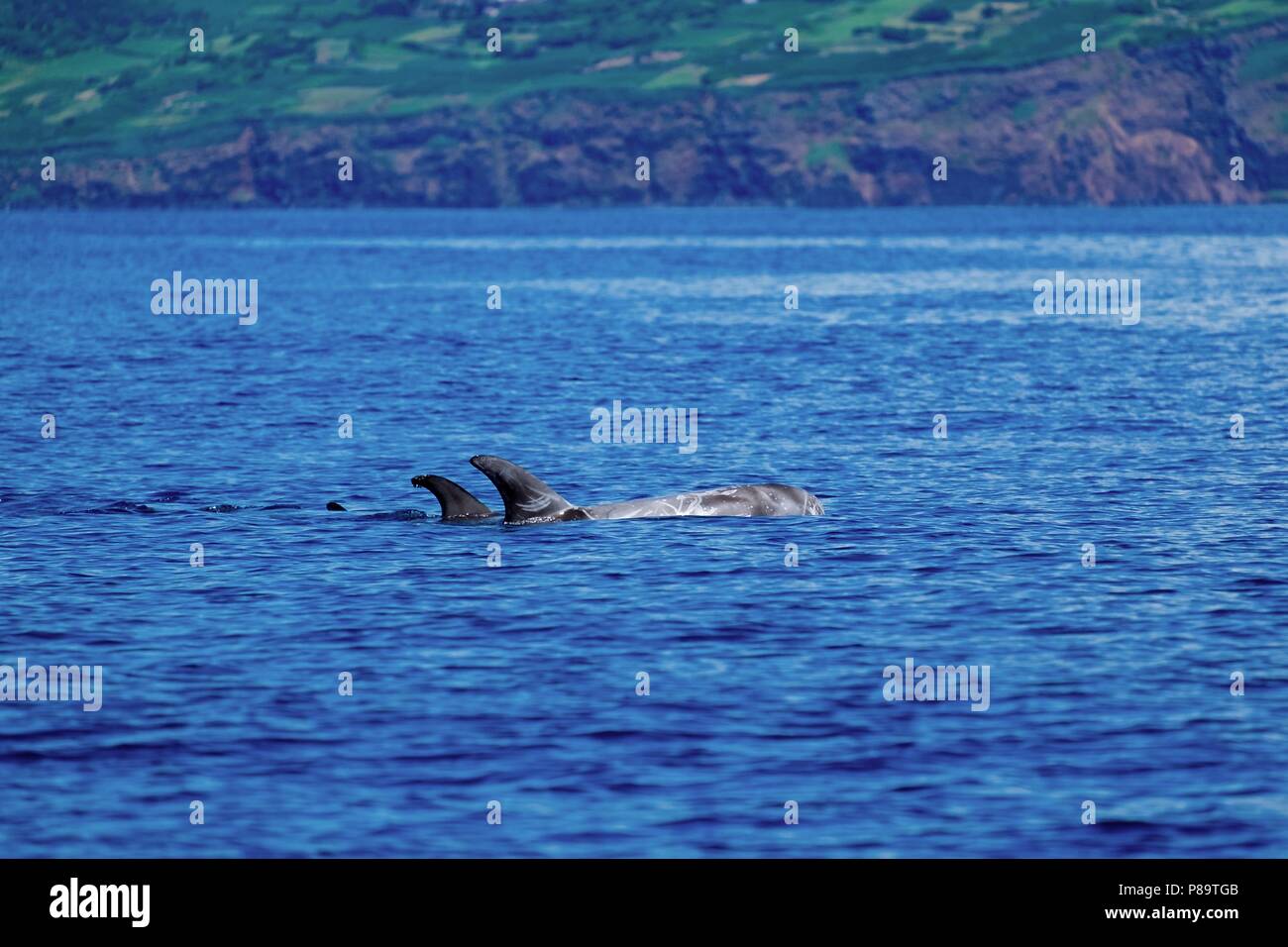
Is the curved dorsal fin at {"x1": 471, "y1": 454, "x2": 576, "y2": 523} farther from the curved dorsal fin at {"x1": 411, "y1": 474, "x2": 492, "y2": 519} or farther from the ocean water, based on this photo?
the curved dorsal fin at {"x1": 411, "y1": 474, "x2": 492, "y2": 519}

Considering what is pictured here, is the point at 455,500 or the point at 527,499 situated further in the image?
the point at 455,500

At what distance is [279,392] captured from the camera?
6312 centimetres

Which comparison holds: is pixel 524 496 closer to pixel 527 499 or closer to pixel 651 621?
pixel 527 499

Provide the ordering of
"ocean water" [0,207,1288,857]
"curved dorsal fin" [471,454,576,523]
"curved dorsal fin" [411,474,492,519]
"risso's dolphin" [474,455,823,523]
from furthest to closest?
"curved dorsal fin" [411,474,492,519]
"risso's dolphin" [474,455,823,523]
"curved dorsal fin" [471,454,576,523]
"ocean water" [0,207,1288,857]

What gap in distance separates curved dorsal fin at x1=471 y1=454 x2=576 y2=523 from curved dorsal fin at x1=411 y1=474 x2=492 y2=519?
3.50ft

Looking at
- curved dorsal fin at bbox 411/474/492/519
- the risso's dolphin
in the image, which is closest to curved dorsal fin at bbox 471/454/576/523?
the risso's dolphin

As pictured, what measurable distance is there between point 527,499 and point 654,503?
2.42 meters

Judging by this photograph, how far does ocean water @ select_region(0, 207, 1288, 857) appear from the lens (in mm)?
19484

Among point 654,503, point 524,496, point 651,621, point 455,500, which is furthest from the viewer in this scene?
point 455,500

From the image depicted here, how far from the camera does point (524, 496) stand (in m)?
35.5

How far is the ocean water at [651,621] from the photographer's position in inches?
767

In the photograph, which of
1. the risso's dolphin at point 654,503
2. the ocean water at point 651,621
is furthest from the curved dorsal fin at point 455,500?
the risso's dolphin at point 654,503

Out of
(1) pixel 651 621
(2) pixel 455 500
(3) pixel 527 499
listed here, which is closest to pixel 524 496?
(3) pixel 527 499
